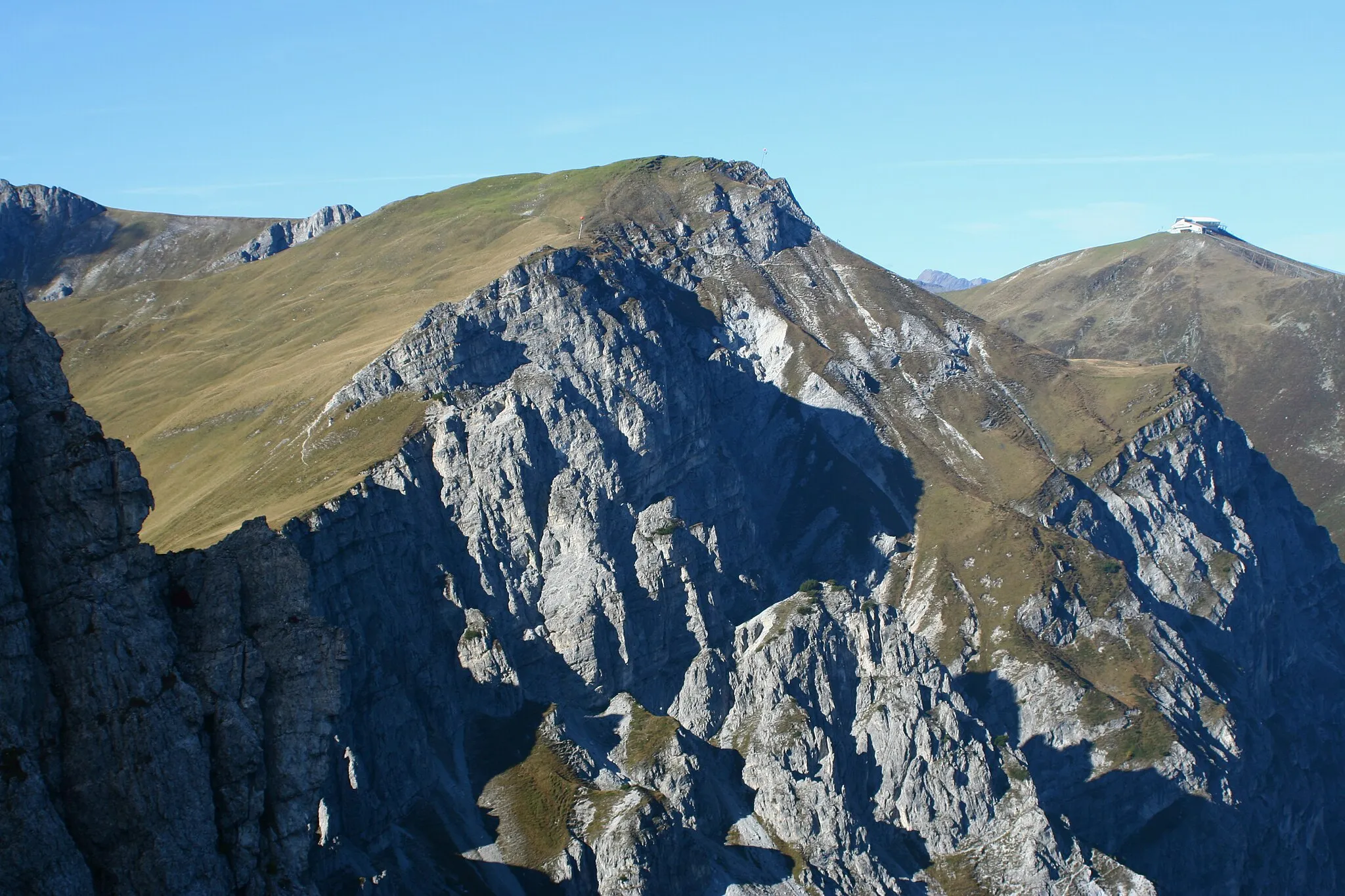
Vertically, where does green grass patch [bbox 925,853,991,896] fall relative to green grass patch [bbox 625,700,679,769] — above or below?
below

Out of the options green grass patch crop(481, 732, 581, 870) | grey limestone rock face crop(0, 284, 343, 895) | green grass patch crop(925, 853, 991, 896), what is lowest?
green grass patch crop(925, 853, 991, 896)

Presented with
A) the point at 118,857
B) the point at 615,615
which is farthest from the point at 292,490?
the point at 118,857

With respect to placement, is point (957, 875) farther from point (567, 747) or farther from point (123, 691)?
point (123, 691)

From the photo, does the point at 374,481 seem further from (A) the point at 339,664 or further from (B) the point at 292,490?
(A) the point at 339,664

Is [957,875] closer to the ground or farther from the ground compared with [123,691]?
closer to the ground

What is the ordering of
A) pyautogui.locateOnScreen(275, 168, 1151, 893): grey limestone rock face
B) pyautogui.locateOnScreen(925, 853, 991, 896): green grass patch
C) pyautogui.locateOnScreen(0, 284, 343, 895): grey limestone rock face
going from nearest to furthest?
pyautogui.locateOnScreen(0, 284, 343, 895): grey limestone rock face → pyautogui.locateOnScreen(275, 168, 1151, 893): grey limestone rock face → pyautogui.locateOnScreen(925, 853, 991, 896): green grass patch

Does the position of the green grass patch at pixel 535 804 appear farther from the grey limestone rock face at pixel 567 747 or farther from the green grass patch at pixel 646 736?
the green grass patch at pixel 646 736

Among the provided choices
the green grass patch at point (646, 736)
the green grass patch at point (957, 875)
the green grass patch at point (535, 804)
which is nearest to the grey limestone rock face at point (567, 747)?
the green grass patch at point (535, 804)

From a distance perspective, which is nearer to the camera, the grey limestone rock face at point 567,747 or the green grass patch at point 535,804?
the grey limestone rock face at point 567,747

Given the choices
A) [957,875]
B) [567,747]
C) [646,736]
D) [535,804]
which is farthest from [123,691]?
[957,875]

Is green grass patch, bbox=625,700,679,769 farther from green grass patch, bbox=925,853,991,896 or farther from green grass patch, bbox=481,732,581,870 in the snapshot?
green grass patch, bbox=925,853,991,896

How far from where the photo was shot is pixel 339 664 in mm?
80312

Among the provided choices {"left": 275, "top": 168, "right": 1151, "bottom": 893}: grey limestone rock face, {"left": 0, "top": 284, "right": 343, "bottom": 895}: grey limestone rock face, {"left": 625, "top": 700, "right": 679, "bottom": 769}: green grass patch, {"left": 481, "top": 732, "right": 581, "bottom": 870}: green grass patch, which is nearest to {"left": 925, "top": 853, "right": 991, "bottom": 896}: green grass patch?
{"left": 275, "top": 168, "right": 1151, "bottom": 893}: grey limestone rock face

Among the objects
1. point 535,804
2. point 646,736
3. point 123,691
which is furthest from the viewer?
point 646,736
